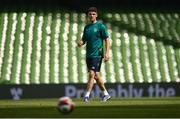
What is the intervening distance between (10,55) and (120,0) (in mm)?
5166

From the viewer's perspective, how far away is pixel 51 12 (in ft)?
70.2

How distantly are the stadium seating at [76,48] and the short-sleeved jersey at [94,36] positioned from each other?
835cm

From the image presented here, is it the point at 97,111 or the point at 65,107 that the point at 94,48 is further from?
the point at 65,107

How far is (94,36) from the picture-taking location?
9.98 meters

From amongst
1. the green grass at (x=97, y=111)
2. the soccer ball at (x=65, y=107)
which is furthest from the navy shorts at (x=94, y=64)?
the soccer ball at (x=65, y=107)

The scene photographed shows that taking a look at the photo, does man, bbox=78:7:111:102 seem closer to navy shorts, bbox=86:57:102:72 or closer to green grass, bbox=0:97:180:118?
navy shorts, bbox=86:57:102:72

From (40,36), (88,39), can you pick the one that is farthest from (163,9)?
(88,39)

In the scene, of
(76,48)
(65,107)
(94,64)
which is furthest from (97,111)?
(76,48)

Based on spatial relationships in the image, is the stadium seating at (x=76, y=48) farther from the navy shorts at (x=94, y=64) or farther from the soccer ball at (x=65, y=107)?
the soccer ball at (x=65, y=107)

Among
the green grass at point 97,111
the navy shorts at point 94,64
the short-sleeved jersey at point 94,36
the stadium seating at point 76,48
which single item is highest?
the stadium seating at point 76,48

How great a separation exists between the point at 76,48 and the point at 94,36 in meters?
9.93

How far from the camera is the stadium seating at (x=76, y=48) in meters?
18.7

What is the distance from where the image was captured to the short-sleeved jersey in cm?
992

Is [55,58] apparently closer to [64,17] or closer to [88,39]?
[64,17]
